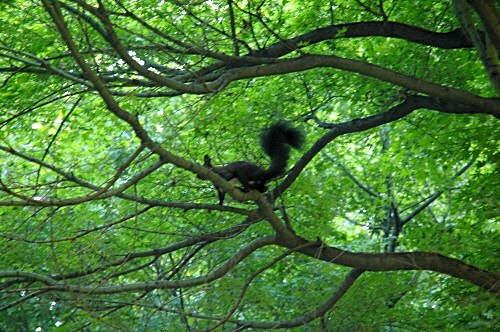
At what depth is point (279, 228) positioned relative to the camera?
5.49 meters

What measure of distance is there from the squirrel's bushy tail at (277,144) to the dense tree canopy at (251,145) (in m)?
0.23

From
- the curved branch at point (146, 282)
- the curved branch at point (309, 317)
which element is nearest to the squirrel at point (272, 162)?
the curved branch at point (146, 282)

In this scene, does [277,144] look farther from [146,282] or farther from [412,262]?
[146,282]

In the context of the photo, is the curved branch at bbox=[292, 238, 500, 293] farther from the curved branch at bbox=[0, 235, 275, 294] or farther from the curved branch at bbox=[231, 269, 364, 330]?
the curved branch at bbox=[231, 269, 364, 330]

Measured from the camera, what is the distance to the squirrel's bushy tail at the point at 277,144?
5945mm

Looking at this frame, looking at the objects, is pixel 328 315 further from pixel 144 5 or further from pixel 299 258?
pixel 144 5

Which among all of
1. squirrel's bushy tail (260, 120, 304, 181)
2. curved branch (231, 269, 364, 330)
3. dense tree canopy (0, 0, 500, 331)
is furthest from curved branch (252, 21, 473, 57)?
curved branch (231, 269, 364, 330)

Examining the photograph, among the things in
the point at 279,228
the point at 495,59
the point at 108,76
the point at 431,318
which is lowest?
the point at 431,318

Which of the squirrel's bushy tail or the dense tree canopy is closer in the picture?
the dense tree canopy

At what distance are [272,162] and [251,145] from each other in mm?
1082

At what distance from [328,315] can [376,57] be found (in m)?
3.31

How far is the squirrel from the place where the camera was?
234 inches

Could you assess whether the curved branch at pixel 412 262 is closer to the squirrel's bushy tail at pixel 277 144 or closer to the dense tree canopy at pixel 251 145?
the dense tree canopy at pixel 251 145

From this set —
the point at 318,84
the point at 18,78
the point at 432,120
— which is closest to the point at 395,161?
the point at 432,120
